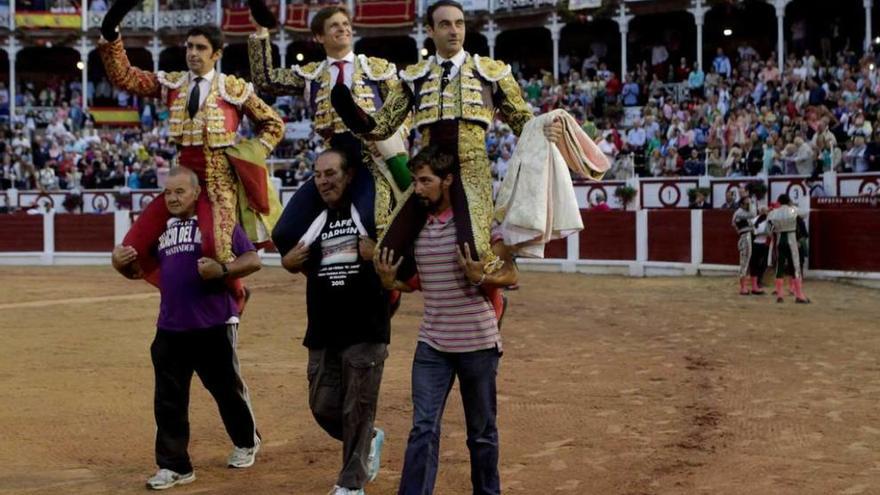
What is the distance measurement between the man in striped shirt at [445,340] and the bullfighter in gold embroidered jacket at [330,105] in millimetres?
394

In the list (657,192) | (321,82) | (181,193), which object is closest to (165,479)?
(181,193)

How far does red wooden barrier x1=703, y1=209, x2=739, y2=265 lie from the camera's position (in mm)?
16156

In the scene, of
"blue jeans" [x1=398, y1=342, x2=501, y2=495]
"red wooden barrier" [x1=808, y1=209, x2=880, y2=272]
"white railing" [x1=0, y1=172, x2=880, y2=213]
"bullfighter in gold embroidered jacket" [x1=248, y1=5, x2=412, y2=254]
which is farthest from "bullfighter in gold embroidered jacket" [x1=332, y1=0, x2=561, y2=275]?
"red wooden barrier" [x1=808, y1=209, x2=880, y2=272]

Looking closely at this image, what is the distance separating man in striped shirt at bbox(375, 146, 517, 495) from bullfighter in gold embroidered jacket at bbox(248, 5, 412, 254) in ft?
1.29

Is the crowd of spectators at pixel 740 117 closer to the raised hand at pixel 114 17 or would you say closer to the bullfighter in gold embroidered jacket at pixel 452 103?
the bullfighter in gold embroidered jacket at pixel 452 103

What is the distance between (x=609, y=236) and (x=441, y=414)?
565 inches

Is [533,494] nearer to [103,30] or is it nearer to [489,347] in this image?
[489,347]

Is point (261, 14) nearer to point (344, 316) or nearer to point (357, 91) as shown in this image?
point (357, 91)

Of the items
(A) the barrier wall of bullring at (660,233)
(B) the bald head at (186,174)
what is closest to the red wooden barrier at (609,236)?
(A) the barrier wall of bullring at (660,233)

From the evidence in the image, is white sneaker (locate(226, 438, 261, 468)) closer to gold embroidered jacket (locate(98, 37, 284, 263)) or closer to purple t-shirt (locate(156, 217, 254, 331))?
purple t-shirt (locate(156, 217, 254, 331))

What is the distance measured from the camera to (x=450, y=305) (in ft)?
12.6

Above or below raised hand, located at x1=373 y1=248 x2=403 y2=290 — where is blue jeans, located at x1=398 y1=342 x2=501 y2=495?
below

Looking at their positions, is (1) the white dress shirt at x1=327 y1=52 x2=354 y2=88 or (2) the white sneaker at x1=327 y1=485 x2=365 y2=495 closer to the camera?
(2) the white sneaker at x1=327 y1=485 x2=365 y2=495

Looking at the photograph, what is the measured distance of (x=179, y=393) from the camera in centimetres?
458
